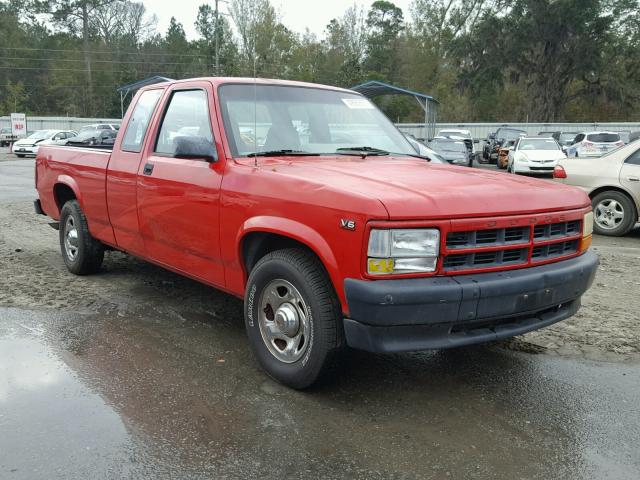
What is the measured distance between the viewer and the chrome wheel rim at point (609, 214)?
9188 millimetres

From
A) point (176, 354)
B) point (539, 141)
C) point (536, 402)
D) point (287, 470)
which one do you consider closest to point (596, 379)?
point (536, 402)

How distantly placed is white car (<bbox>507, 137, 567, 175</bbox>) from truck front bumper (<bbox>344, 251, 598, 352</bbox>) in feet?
59.8

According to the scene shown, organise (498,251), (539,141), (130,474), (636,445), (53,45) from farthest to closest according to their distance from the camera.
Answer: (53,45)
(539,141)
(498,251)
(636,445)
(130,474)

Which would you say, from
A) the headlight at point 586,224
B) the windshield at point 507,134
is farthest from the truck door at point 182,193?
the windshield at point 507,134

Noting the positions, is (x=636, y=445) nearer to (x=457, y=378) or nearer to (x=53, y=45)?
(x=457, y=378)

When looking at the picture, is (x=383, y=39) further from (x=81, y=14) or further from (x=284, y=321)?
(x=284, y=321)

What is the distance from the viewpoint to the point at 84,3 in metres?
66.2

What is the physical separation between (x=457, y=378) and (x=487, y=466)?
41.6 inches

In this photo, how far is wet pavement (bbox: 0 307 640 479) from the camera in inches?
112

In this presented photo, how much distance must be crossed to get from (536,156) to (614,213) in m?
12.0

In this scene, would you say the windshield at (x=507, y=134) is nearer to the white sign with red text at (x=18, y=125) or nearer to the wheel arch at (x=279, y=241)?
the white sign with red text at (x=18, y=125)

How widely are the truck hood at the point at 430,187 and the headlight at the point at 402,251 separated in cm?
9

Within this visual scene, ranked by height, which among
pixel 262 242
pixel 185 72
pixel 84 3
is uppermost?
pixel 84 3

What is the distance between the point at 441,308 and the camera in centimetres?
304
